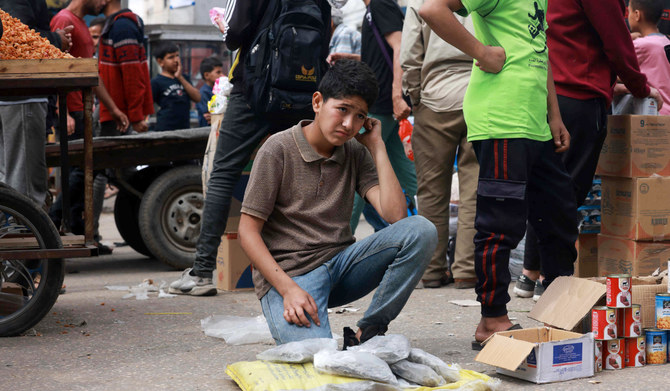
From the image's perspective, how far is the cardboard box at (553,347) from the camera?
3266mm

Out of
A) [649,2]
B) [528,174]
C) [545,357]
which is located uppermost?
[649,2]

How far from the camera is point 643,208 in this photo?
15.6 ft

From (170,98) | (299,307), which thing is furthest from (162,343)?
(170,98)

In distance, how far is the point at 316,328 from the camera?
329cm

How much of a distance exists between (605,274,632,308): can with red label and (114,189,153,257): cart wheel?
431 cm

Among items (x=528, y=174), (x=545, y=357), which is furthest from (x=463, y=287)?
(x=545, y=357)

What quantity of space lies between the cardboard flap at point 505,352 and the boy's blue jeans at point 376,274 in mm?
367

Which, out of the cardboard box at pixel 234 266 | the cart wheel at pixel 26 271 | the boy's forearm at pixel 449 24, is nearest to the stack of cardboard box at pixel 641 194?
the boy's forearm at pixel 449 24

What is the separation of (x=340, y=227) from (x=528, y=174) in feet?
2.79

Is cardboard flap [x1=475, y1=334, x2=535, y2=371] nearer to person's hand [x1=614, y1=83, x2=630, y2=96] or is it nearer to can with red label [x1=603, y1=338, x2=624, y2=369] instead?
can with red label [x1=603, y1=338, x2=624, y2=369]

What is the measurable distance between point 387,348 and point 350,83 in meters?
1.01

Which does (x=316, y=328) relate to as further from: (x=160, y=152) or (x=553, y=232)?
(x=160, y=152)

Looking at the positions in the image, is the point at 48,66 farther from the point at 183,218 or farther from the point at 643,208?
the point at 643,208

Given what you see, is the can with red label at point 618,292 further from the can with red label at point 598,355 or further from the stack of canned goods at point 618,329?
the can with red label at point 598,355
